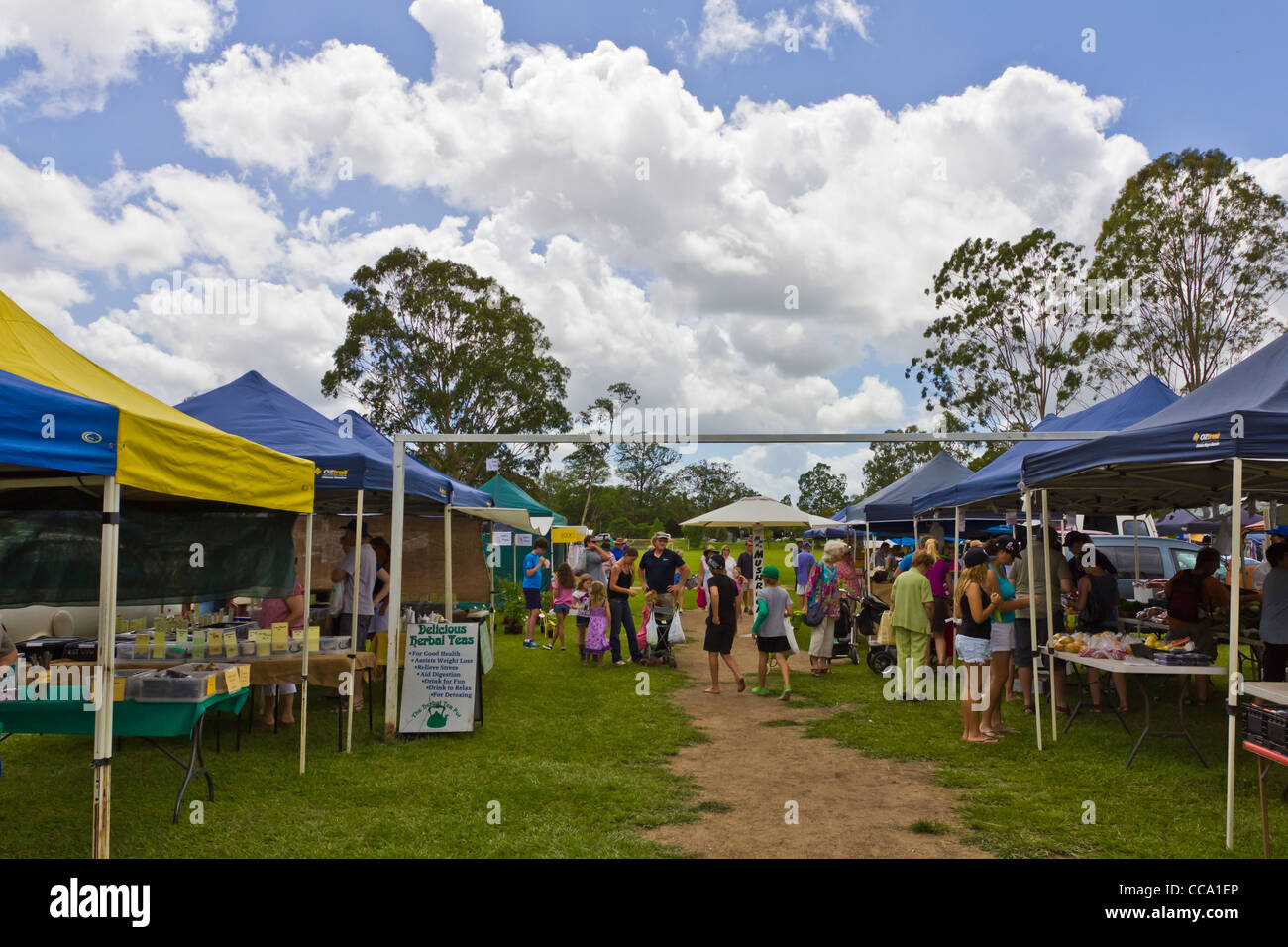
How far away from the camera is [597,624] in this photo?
13.2 meters

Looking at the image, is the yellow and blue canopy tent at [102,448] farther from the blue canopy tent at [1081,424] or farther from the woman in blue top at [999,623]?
the blue canopy tent at [1081,424]

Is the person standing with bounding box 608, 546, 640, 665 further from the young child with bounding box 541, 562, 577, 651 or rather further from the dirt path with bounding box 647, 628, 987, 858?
the dirt path with bounding box 647, 628, 987, 858

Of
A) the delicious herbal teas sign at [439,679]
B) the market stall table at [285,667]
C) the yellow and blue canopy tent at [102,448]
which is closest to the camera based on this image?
the yellow and blue canopy tent at [102,448]

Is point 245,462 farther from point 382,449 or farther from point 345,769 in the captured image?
point 382,449

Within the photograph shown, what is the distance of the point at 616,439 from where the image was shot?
289 inches

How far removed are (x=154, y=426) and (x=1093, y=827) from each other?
18.9ft

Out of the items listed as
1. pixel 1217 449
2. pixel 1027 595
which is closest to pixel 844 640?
pixel 1027 595

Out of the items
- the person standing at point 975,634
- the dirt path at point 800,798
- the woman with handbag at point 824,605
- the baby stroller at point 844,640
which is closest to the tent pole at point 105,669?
the dirt path at point 800,798

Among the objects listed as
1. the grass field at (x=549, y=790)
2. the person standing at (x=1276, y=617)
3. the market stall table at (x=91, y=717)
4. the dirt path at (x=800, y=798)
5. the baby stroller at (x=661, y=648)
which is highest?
the person standing at (x=1276, y=617)

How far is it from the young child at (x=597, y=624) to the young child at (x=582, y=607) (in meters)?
0.21

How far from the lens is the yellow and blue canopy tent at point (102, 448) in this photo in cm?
379

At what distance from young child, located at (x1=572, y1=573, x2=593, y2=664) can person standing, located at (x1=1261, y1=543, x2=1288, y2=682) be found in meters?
8.58

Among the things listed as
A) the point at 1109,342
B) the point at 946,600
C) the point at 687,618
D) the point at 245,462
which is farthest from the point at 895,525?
the point at 245,462

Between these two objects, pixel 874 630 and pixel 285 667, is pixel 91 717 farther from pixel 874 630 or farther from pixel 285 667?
pixel 874 630
